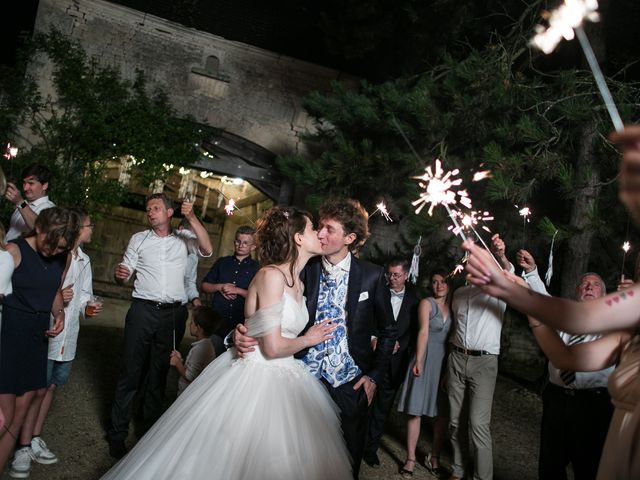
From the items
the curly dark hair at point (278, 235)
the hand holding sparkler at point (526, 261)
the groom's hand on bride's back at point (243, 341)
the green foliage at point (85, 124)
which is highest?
the green foliage at point (85, 124)

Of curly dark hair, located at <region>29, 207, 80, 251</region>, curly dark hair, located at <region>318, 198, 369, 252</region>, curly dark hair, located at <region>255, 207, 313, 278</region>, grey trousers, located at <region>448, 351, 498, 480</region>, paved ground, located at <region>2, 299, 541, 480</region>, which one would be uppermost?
curly dark hair, located at <region>318, 198, 369, 252</region>

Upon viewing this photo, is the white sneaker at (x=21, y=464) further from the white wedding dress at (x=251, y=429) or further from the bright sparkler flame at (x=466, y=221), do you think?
the bright sparkler flame at (x=466, y=221)

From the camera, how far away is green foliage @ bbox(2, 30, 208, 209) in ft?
31.3

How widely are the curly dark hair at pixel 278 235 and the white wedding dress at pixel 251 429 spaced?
0.30 meters

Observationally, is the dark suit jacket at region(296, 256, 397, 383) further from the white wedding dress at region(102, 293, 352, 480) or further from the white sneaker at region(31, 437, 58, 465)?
the white sneaker at region(31, 437, 58, 465)

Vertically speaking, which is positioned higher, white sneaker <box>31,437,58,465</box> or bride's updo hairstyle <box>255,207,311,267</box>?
bride's updo hairstyle <box>255,207,311,267</box>

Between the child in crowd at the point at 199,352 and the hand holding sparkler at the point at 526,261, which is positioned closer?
the hand holding sparkler at the point at 526,261

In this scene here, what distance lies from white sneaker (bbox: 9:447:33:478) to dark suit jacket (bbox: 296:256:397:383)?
218cm

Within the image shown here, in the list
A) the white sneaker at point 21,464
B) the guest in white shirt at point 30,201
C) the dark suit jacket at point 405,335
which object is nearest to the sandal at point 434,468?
the dark suit jacket at point 405,335

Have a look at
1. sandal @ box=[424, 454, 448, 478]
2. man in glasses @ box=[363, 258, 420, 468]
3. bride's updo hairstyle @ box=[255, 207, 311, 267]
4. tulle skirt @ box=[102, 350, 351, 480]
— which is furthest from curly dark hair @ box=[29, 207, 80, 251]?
sandal @ box=[424, 454, 448, 478]

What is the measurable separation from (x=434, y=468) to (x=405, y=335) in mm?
1279

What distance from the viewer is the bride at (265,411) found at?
2.60 m

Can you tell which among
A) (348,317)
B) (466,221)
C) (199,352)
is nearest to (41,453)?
(199,352)

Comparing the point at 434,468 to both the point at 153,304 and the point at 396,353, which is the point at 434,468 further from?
the point at 153,304
